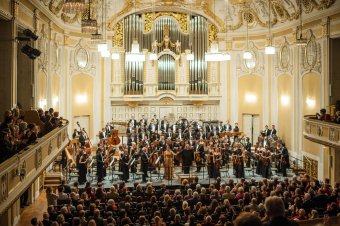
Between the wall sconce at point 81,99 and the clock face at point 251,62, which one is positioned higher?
the clock face at point 251,62

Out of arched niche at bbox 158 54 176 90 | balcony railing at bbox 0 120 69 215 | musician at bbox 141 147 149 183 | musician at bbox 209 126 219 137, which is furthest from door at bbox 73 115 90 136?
balcony railing at bbox 0 120 69 215

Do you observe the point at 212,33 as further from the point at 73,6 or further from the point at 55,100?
the point at 73,6

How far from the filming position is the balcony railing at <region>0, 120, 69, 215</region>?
906 cm

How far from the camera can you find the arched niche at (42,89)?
1916cm

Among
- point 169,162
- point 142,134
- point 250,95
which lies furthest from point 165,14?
point 169,162

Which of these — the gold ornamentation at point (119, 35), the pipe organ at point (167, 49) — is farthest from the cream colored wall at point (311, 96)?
the gold ornamentation at point (119, 35)

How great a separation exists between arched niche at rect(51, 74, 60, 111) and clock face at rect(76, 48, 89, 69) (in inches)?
104

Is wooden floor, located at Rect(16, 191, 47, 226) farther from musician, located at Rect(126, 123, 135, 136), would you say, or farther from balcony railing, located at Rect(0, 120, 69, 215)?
musician, located at Rect(126, 123, 135, 136)

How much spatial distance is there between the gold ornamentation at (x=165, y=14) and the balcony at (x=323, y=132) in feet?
38.9

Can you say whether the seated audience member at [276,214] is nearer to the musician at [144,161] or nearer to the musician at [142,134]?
the musician at [144,161]

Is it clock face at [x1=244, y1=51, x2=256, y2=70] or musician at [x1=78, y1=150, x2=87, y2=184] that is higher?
clock face at [x1=244, y1=51, x2=256, y2=70]

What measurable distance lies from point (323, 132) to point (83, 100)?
13.9 meters

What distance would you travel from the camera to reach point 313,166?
21.1 metres

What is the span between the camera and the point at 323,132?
1730 cm
